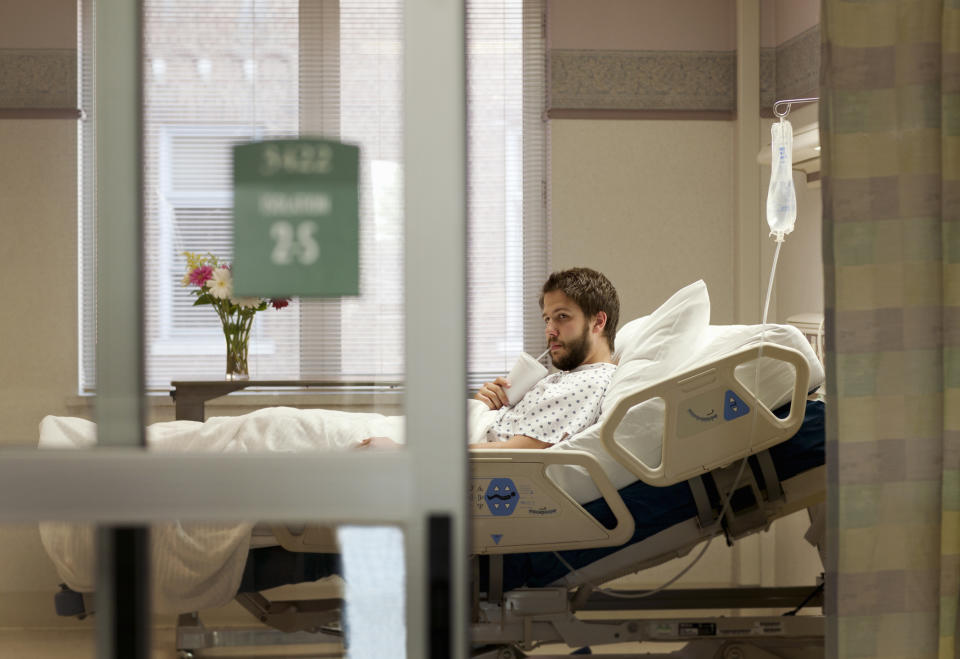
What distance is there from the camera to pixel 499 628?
2.23 metres

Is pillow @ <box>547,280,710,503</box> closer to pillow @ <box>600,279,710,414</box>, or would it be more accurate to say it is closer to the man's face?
pillow @ <box>600,279,710,414</box>

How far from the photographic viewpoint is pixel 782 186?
7.47ft

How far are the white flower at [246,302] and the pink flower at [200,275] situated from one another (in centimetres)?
6

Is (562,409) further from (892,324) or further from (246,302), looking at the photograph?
(246,302)

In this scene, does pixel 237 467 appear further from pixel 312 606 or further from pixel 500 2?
pixel 500 2

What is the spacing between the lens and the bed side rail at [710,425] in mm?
2070

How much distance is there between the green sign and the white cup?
5.61 feet

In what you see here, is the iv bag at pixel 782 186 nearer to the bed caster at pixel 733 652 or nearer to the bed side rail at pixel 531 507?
the bed side rail at pixel 531 507

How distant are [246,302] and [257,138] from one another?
21 cm

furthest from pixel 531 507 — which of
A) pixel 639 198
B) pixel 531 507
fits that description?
pixel 639 198

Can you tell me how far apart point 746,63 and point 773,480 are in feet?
6.32

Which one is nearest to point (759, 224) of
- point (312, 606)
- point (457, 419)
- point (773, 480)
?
point (773, 480)

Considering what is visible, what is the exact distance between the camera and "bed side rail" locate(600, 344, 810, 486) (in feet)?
6.79

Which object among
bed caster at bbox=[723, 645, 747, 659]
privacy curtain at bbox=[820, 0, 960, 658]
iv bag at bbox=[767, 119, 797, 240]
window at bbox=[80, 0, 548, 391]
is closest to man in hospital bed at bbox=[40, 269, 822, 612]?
window at bbox=[80, 0, 548, 391]
